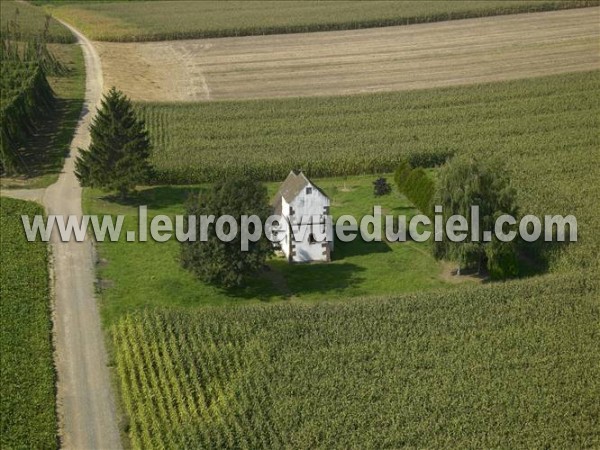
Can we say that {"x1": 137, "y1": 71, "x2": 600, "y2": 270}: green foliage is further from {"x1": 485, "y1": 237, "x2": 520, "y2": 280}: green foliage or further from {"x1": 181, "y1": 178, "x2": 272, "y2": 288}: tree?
{"x1": 181, "y1": 178, "x2": 272, "y2": 288}: tree

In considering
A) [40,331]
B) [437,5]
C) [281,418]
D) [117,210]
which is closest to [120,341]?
[40,331]

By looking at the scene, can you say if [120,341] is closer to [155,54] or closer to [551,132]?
[551,132]

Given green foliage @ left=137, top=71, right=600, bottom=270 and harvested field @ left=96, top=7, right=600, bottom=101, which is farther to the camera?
harvested field @ left=96, top=7, right=600, bottom=101

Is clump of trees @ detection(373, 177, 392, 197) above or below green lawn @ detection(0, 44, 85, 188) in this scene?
below

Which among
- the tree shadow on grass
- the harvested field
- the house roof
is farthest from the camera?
the harvested field

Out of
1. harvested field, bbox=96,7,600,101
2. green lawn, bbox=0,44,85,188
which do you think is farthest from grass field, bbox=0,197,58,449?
harvested field, bbox=96,7,600,101

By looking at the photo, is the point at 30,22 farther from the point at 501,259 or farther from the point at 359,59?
Result: the point at 501,259
